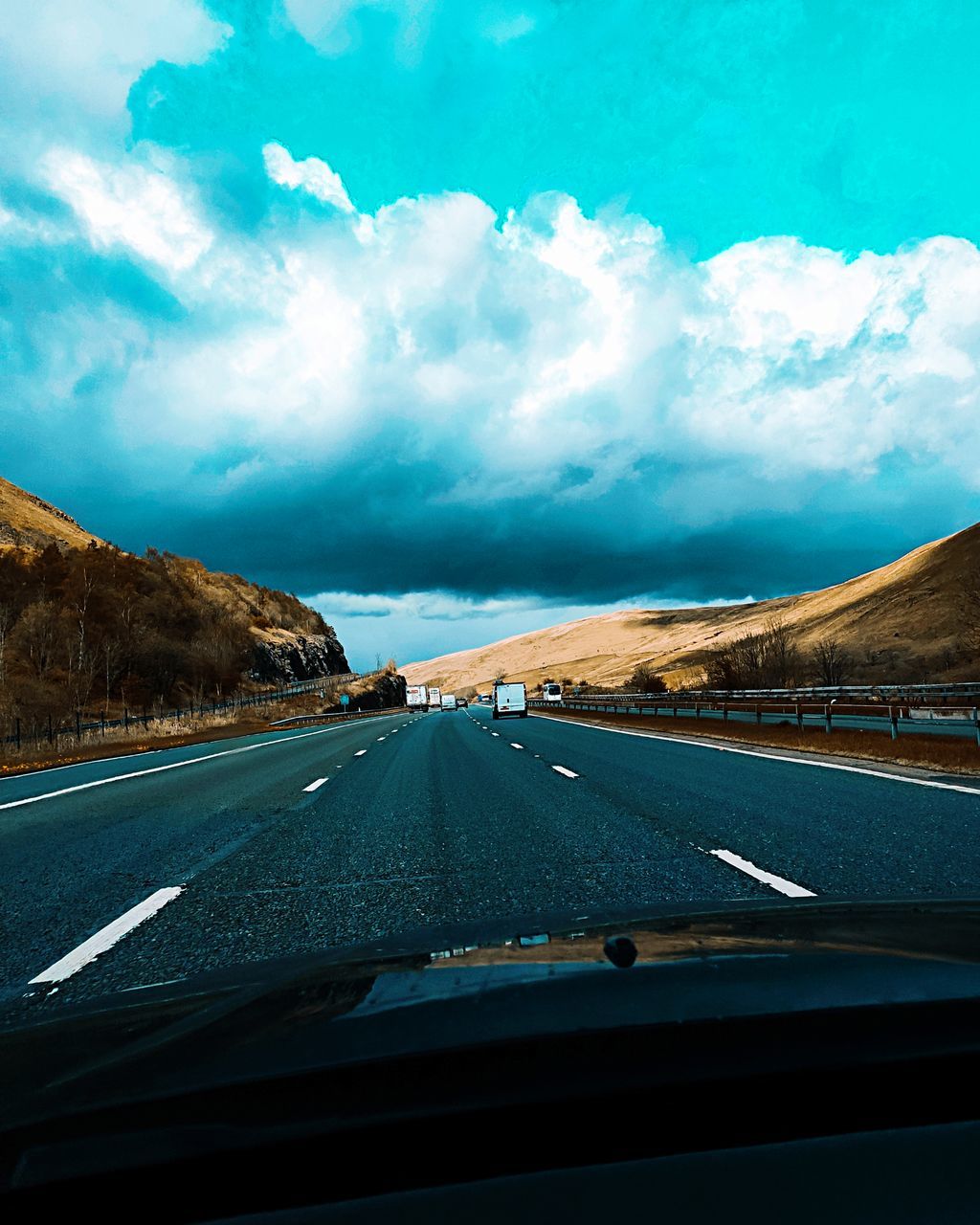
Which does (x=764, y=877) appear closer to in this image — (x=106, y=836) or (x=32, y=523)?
(x=106, y=836)

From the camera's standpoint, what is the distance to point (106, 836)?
28.5 ft

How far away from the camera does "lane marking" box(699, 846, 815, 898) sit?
5.12 m

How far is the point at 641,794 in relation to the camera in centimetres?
1066

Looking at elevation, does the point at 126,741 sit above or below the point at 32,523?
below

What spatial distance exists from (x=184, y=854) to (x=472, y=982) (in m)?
6.23

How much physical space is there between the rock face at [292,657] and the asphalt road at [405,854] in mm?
74428

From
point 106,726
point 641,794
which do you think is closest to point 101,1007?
point 641,794

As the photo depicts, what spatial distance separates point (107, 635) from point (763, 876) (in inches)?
2333

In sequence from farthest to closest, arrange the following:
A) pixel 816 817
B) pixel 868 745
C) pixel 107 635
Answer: pixel 107 635, pixel 868 745, pixel 816 817

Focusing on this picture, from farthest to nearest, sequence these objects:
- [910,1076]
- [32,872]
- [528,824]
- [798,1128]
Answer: [528,824], [32,872], [910,1076], [798,1128]

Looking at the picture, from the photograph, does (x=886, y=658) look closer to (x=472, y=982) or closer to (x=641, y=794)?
(x=641, y=794)

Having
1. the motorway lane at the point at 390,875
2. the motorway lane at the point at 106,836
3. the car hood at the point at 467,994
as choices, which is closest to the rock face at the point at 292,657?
the motorway lane at the point at 106,836

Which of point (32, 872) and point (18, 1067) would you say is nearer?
point (18, 1067)

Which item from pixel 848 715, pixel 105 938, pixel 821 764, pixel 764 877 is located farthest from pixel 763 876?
pixel 848 715
